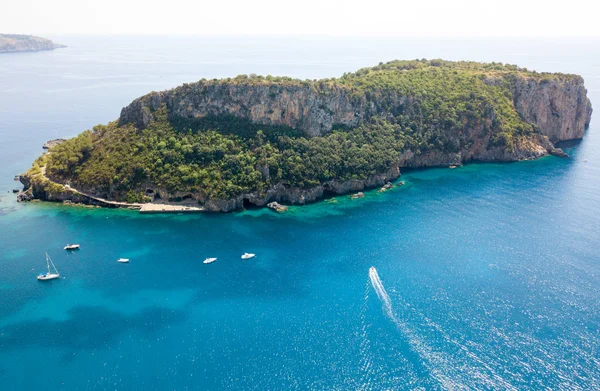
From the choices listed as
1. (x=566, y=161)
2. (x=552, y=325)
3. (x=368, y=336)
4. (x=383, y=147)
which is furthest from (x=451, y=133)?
(x=368, y=336)

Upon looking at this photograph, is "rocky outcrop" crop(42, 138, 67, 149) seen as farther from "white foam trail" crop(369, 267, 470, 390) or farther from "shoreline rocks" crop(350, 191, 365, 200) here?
"white foam trail" crop(369, 267, 470, 390)

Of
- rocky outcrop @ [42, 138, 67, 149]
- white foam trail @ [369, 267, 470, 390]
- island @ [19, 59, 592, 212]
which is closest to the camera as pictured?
white foam trail @ [369, 267, 470, 390]

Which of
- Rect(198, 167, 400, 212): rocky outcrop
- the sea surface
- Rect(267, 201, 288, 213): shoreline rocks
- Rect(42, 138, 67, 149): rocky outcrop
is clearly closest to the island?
Rect(198, 167, 400, 212): rocky outcrop

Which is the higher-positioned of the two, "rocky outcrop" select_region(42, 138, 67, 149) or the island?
the island

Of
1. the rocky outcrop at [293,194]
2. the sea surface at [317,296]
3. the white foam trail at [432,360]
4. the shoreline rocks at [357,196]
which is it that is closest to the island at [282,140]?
the rocky outcrop at [293,194]

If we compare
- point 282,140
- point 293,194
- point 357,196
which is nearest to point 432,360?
point 293,194

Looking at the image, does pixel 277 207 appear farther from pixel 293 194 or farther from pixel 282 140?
pixel 282 140

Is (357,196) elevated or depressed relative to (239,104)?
depressed

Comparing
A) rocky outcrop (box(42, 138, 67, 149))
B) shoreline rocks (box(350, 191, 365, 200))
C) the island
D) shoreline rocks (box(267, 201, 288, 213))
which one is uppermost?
the island
